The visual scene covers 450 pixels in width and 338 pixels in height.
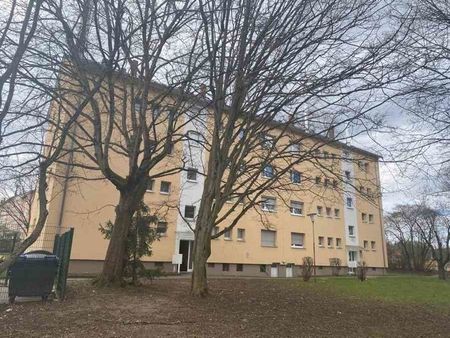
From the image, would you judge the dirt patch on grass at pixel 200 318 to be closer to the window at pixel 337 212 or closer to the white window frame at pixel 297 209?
the white window frame at pixel 297 209

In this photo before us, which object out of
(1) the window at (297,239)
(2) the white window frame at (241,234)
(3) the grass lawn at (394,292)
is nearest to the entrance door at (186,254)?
(2) the white window frame at (241,234)

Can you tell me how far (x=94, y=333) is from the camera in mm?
6387

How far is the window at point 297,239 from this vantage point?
35406mm

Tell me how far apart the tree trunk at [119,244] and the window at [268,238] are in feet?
69.8

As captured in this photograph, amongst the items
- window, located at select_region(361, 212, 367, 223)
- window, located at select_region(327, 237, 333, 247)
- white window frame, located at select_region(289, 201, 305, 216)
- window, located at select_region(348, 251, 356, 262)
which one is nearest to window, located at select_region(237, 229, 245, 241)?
white window frame, located at select_region(289, 201, 305, 216)

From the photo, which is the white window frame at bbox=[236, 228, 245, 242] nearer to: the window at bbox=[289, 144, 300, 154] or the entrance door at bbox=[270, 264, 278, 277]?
the entrance door at bbox=[270, 264, 278, 277]

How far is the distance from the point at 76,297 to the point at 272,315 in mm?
4686

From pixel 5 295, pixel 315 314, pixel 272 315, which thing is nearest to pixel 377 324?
pixel 315 314

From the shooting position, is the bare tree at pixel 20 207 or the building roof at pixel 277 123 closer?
the building roof at pixel 277 123

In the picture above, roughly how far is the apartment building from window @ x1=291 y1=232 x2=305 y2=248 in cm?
4

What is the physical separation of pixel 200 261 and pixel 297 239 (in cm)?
2633

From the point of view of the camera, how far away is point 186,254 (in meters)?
29.2

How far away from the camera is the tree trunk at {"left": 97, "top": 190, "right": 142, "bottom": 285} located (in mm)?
12430

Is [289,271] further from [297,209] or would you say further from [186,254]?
[186,254]
